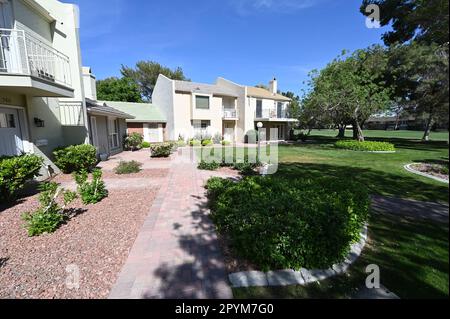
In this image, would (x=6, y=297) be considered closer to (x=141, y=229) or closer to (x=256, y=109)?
(x=141, y=229)

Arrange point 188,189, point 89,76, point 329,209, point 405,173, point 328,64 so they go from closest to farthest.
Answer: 1. point 329,209
2. point 188,189
3. point 405,173
4. point 89,76
5. point 328,64

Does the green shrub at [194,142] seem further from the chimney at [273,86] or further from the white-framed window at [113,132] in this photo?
the chimney at [273,86]

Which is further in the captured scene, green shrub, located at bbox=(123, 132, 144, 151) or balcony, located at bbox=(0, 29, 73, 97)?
green shrub, located at bbox=(123, 132, 144, 151)

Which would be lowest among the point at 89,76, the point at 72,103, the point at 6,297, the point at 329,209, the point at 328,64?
the point at 6,297

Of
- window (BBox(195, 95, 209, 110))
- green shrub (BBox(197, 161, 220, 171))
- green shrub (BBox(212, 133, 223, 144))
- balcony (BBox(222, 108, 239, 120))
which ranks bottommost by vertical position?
green shrub (BBox(197, 161, 220, 171))

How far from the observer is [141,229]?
466 cm

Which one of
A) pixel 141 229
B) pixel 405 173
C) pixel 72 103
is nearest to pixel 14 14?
pixel 72 103

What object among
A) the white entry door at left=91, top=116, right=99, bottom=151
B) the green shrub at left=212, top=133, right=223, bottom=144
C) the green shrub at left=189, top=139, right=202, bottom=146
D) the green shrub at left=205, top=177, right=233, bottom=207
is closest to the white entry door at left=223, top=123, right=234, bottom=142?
the green shrub at left=212, top=133, right=223, bottom=144

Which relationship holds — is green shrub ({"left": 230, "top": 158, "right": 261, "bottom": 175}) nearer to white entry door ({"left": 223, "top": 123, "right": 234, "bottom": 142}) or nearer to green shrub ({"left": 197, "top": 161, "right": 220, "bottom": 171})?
green shrub ({"left": 197, "top": 161, "right": 220, "bottom": 171})

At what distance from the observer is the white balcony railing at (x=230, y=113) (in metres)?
27.0

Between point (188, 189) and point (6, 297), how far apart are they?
4.93 m

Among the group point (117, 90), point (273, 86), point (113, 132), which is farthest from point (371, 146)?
point (117, 90)

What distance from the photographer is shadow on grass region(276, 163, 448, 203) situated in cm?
633

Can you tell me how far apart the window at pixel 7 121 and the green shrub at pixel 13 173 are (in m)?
2.17
